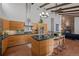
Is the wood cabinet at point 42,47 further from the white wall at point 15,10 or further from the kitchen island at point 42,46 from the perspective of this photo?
the white wall at point 15,10

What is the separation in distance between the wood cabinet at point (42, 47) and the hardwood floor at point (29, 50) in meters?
0.12

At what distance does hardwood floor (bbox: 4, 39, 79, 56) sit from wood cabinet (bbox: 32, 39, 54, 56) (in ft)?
0.39

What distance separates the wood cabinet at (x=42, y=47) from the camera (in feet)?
6.19

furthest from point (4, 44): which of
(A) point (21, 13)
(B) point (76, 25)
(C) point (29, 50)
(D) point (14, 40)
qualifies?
(B) point (76, 25)

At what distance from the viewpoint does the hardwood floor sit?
1.84m

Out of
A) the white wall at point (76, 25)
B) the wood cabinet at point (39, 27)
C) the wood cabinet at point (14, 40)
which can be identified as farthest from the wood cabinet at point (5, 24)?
the white wall at point (76, 25)

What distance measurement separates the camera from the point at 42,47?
6.22ft

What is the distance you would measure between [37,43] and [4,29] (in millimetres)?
752

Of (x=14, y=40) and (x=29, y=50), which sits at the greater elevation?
(x=14, y=40)

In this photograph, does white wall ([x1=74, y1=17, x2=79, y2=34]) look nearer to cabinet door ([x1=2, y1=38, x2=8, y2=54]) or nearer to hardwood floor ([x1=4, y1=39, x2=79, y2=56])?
hardwood floor ([x1=4, y1=39, x2=79, y2=56])

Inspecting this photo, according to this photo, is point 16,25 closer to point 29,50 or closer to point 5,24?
point 5,24

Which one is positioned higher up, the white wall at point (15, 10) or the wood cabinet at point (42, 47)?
the white wall at point (15, 10)

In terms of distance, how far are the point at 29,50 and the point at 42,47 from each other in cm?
29

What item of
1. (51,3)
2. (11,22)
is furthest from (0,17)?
(51,3)
